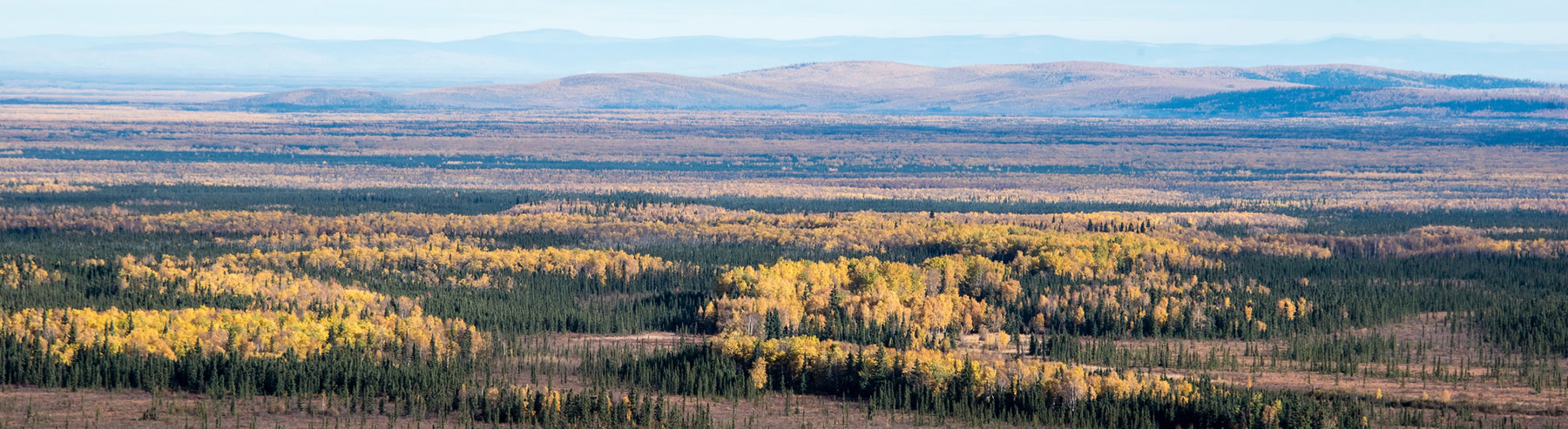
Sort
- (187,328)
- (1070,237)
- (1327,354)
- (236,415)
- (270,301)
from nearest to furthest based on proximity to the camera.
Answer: (236,415) → (187,328) → (1327,354) → (270,301) → (1070,237)

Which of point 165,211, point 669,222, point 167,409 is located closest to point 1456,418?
point 167,409

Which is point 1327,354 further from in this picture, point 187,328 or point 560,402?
point 187,328

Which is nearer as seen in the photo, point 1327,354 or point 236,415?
point 236,415

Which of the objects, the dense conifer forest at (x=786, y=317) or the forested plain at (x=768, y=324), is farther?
the dense conifer forest at (x=786, y=317)

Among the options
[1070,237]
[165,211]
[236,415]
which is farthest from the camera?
[165,211]

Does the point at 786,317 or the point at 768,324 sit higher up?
the point at 786,317

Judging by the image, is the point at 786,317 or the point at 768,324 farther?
the point at 786,317

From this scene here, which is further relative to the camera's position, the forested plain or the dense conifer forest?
the dense conifer forest

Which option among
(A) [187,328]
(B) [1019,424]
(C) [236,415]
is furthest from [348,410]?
(B) [1019,424]

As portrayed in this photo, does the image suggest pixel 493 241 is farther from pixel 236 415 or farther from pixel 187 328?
pixel 236 415
